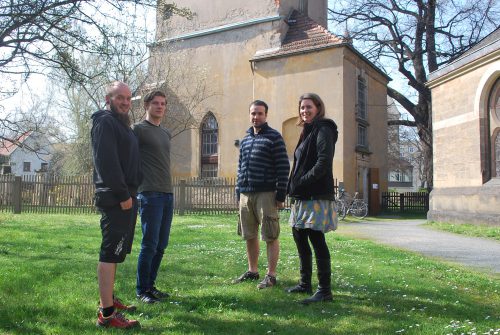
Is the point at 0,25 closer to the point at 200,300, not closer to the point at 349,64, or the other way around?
the point at 200,300

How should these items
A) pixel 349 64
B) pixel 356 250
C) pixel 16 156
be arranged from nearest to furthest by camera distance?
1. pixel 356 250
2. pixel 349 64
3. pixel 16 156

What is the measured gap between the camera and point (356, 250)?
335 inches

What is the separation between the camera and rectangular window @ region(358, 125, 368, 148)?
22.4 meters

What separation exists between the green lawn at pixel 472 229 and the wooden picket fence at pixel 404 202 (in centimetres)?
1031

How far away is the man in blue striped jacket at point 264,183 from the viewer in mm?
5113

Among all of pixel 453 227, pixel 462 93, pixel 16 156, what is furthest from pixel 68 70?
pixel 16 156

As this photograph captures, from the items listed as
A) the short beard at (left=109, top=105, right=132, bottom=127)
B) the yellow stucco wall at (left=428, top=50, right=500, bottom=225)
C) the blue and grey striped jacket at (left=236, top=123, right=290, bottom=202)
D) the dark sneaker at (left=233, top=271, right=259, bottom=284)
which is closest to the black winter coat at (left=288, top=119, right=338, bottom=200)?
the blue and grey striped jacket at (left=236, top=123, right=290, bottom=202)

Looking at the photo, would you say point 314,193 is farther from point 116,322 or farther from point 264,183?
point 116,322

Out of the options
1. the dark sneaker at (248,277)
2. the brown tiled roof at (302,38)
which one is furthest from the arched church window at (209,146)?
the dark sneaker at (248,277)

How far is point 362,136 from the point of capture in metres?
22.8

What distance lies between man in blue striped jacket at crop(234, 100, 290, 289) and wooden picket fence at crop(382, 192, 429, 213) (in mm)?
21260

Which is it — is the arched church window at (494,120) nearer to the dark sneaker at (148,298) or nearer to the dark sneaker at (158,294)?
the dark sneaker at (158,294)

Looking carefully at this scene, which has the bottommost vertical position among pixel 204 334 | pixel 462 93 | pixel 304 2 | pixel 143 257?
pixel 204 334

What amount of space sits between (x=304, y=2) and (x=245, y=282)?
21.8 m
